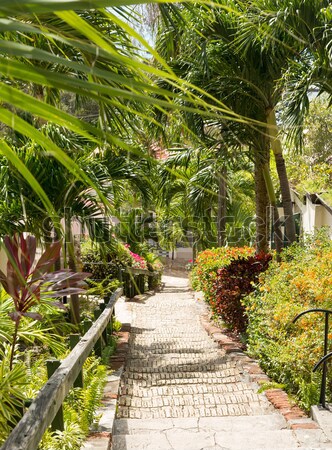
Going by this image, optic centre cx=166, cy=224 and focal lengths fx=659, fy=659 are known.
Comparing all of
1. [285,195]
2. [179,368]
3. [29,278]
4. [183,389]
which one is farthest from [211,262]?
[29,278]

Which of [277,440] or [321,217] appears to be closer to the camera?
[277,440]

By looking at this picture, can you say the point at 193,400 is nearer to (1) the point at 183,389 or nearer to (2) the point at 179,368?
(1) the point at 183,389

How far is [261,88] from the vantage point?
404 inches

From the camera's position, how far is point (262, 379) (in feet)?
21.5

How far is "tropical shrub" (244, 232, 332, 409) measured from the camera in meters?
5.50

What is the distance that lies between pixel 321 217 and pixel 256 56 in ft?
25.2

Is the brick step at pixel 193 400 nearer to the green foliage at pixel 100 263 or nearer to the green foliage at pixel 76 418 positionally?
the green foliage at pixel 76 418

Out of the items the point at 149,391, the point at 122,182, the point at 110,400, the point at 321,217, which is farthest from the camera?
the point at 321,217

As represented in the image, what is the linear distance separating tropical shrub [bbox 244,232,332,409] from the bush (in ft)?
4.48

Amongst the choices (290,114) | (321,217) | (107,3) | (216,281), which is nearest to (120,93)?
(107,3)

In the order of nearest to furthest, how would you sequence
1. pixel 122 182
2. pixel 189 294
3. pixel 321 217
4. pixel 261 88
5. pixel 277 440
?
pixel 277 440, pixel 122 182, pixel 261 88, pixel 321 217, pixel 189 294

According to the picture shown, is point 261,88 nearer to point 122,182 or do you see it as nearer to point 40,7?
point 122,182

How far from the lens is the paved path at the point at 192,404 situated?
4.57 meters

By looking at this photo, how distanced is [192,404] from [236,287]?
3.67 metres
